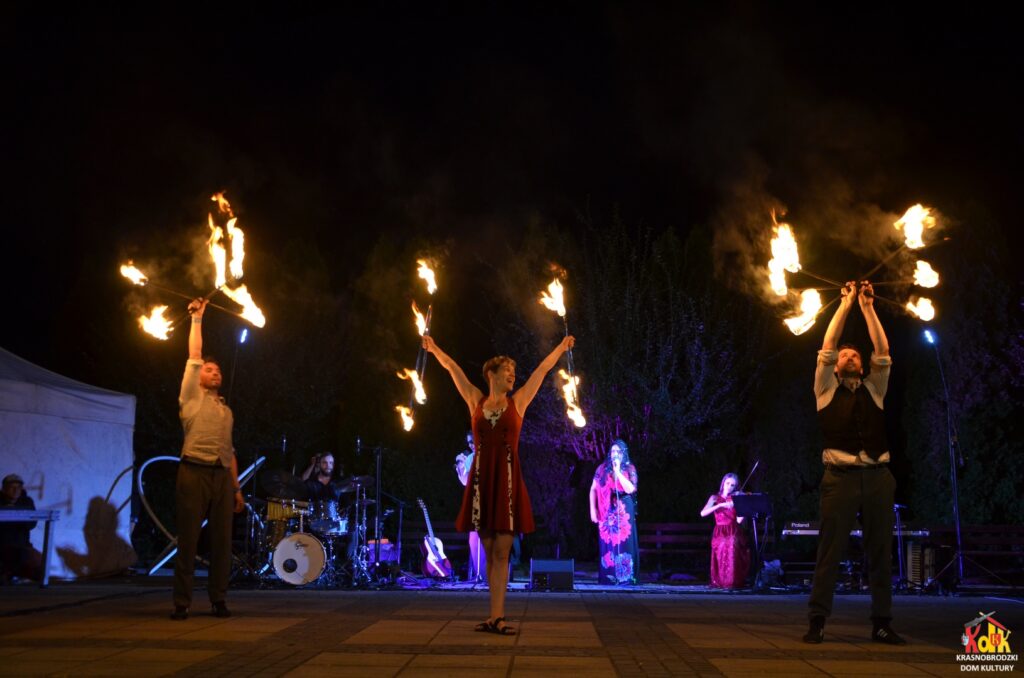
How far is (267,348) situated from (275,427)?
5.83 ft

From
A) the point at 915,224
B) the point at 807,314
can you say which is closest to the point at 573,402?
the point at 807,314

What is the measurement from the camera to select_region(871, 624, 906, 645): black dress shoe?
695 cm

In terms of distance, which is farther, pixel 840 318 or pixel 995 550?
pixel 995 550

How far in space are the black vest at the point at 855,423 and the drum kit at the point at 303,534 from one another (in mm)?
8001

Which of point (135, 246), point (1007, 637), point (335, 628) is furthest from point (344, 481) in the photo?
point (135, 246)

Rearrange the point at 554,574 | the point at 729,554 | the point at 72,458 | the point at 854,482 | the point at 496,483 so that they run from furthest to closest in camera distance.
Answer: the point at 729,554, the point at 72,458, the point at 554,574, the point at 496,483, the point at 854,482

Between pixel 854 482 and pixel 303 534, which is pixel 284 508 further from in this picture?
pixel 854 482

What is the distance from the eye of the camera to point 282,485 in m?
13.0

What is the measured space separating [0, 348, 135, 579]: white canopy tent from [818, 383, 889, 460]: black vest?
1138cm

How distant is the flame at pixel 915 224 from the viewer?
26.5 ft

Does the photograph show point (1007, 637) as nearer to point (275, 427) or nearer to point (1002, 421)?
point (1002, 421)

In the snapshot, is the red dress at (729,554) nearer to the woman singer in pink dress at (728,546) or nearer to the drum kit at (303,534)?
the woman singer in pink dress at (728,546)

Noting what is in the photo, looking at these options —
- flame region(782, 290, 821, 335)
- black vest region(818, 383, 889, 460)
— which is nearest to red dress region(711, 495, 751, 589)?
flame region(782, 290, 821, 335)

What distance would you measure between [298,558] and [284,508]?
96 cm
